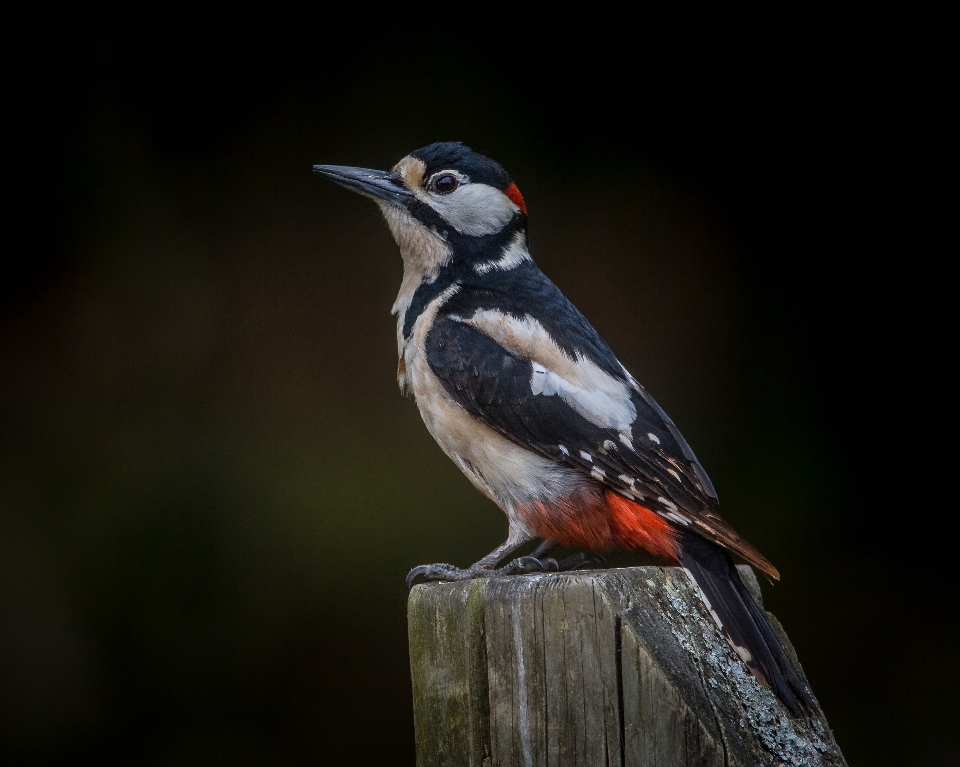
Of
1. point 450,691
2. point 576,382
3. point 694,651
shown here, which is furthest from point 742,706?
point 576,382

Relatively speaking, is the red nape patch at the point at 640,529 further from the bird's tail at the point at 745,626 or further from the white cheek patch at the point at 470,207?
the white cheek patch at the point at 470,207

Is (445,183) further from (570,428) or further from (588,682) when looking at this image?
(588,682)

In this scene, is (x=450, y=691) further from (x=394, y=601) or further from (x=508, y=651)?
(x=394, y=601)

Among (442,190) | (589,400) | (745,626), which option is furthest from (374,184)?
(745,626)

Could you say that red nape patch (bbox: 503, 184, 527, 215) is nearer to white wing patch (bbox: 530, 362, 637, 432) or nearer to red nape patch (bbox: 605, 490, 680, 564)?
white wing patch (bbox: 530, 362, 637, 432)

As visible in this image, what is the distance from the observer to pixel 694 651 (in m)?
1.77

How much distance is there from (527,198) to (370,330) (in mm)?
987

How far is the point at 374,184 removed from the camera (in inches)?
132

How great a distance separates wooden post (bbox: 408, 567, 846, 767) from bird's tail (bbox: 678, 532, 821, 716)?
47 mm

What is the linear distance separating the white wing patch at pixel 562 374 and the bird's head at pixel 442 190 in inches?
16.3

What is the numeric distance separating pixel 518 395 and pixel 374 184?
3.17 feet

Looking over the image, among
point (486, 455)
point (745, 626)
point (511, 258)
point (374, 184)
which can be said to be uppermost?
point (374, 184)

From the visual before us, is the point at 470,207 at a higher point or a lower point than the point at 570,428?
higher

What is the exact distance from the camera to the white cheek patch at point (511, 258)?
3309 millimetres
